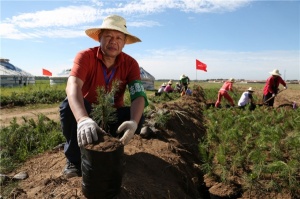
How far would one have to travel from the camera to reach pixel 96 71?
301 cm

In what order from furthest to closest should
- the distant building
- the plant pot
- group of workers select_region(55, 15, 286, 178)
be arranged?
the distant building → group of workers select_region(55, 15, 286, 178) → the plant pot

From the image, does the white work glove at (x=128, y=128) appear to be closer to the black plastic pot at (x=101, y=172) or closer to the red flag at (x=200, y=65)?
the black plastic pot at (x=101, y=172)

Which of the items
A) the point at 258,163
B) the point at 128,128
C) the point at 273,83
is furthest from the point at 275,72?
the point at 128,128

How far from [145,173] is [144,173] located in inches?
0.8

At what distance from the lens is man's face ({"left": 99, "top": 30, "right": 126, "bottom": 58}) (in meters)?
2.91

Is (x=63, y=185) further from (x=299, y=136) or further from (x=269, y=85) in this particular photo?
(x=269, y=85)

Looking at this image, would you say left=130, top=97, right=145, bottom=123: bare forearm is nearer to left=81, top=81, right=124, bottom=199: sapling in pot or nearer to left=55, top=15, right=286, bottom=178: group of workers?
left=55, top=15, right=286, bottom=178: group of workers

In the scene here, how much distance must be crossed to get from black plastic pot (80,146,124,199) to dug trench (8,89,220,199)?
0.16 metres

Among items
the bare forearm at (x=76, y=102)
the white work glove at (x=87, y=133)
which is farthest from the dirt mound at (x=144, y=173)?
the bare forearm at (x=76, y=102)

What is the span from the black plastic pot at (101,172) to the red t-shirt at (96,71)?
3.15 feet

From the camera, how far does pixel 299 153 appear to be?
4.12m

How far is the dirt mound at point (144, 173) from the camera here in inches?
97.3

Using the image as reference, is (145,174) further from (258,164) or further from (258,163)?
(258,163)

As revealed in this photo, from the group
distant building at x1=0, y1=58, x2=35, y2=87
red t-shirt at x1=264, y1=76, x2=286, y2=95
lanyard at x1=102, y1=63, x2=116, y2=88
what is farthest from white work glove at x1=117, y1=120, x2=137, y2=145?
distant building at x1=0, y1=58, x2=35, y2=87
